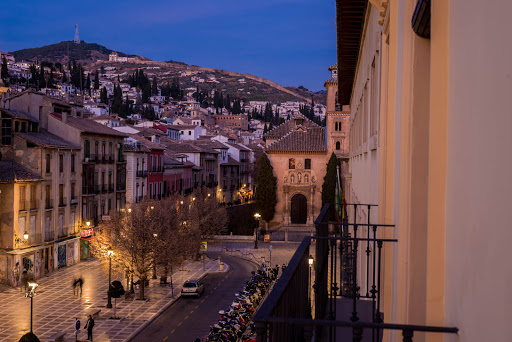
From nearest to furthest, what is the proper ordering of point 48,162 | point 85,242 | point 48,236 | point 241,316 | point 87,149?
1. point 241,316
2. point 48,236
3. point 48,162
4. point 85,242
5. point 87,149

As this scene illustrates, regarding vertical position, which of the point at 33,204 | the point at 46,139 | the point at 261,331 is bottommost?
the point at 33,204

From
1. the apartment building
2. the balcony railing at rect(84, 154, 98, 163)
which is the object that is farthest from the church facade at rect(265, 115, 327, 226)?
the apartment building

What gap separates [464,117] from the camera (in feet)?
8.72

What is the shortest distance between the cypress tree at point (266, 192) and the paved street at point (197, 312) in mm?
21880

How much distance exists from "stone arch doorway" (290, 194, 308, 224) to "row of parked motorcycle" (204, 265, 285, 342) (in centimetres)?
3043

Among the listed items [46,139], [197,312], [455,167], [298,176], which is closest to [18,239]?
[46,139]

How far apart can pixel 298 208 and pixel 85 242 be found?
2823 cm

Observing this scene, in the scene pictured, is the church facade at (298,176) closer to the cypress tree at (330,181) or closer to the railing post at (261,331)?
the cypress tree at (330,181)

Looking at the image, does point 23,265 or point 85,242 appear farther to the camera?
point 85,242

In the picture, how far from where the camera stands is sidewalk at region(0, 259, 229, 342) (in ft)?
80.5

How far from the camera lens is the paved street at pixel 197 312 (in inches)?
968

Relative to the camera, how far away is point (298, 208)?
212 feet

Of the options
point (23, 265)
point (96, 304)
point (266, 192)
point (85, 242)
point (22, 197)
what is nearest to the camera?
point (96, 304)

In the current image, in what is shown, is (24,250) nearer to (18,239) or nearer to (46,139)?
(18,239)
